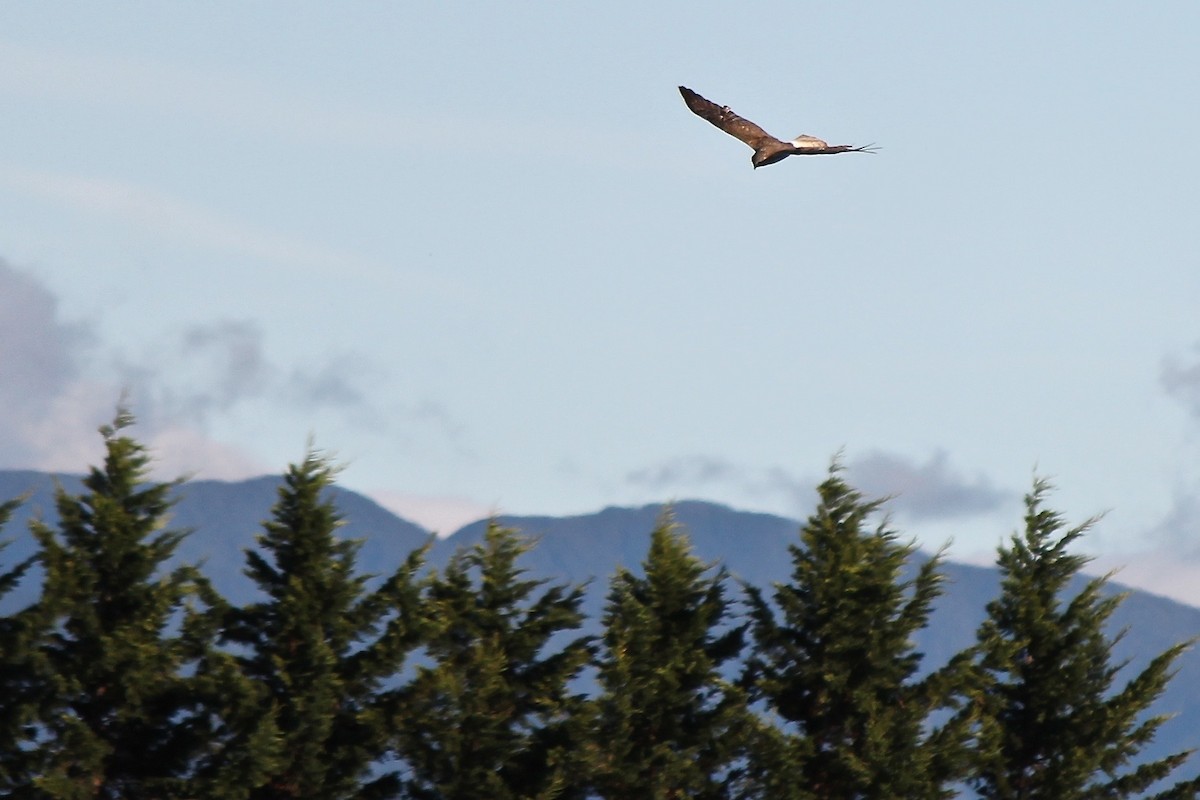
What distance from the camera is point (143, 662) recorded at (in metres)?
39.5

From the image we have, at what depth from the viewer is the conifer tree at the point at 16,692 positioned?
126 feet

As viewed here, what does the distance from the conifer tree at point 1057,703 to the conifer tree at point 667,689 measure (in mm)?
6546

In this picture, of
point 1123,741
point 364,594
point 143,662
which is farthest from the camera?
point 1123,741

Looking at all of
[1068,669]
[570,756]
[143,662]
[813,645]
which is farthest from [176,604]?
[1068,669]

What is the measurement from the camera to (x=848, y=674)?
1747 inches

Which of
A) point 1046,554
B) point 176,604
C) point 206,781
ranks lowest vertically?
point 206,781

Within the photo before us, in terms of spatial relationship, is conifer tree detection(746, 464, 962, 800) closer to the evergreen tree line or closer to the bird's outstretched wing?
the evergreen tree line

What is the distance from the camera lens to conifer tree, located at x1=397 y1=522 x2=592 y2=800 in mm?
41469

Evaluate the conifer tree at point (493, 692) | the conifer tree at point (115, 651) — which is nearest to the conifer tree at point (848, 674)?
the conifer tree at point (493, 692)

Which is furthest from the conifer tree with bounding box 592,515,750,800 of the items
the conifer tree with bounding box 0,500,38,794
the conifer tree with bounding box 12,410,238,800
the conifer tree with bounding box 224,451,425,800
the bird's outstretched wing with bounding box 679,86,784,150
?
the bird's outstretched wing with bounding box 679,86,784,150

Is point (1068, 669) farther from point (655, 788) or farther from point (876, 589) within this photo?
point (655, 788)

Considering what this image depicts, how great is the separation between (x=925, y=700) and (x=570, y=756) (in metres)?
8.25

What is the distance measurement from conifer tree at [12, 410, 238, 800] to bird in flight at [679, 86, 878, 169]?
71.7ft

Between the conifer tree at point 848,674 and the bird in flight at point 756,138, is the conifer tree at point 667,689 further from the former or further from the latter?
the bird in flight at point 756,138
